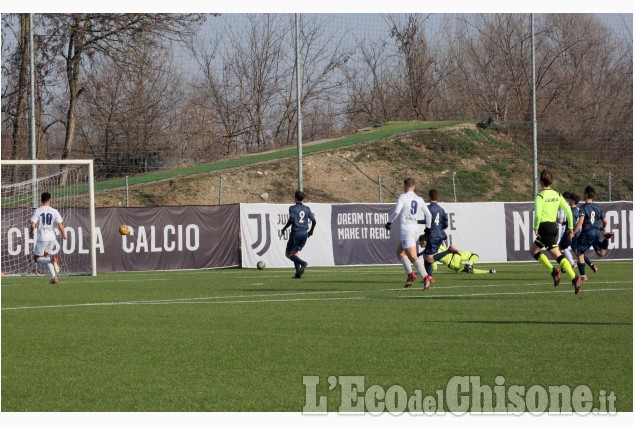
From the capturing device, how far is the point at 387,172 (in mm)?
47406

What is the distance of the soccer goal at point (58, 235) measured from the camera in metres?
29.1

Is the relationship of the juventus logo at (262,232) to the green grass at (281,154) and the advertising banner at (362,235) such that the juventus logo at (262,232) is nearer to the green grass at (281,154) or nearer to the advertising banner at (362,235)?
the advertising banner at (362,235)

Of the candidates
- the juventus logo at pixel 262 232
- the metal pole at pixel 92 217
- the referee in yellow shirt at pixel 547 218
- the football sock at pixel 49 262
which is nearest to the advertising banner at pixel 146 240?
the juventus logo at pixel 262 232

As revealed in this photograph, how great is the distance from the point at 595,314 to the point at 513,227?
67.9 ft

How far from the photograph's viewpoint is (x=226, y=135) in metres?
51.0

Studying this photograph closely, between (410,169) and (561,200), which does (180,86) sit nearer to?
(410,169)

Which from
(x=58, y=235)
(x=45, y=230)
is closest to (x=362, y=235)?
(x=58, y=235)

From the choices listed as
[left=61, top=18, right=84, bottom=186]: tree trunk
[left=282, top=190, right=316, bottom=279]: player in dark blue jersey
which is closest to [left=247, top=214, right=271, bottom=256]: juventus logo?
[left=282, top=190, right=316, bottom=279]: player in dark blue jersey

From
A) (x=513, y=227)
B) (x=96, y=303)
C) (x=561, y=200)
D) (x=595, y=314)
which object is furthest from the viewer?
(x=513, y=227)

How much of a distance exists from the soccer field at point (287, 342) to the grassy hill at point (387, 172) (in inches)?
901

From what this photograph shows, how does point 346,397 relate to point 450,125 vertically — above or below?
below

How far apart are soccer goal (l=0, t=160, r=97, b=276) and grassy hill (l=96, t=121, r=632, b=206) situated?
32.1 feet

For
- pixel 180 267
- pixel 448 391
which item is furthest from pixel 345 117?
pixel 448 391

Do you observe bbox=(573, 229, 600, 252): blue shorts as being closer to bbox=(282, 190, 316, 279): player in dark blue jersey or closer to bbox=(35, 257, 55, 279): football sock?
bbox=(282, 190, 316, 279): player in dark blue jersey
